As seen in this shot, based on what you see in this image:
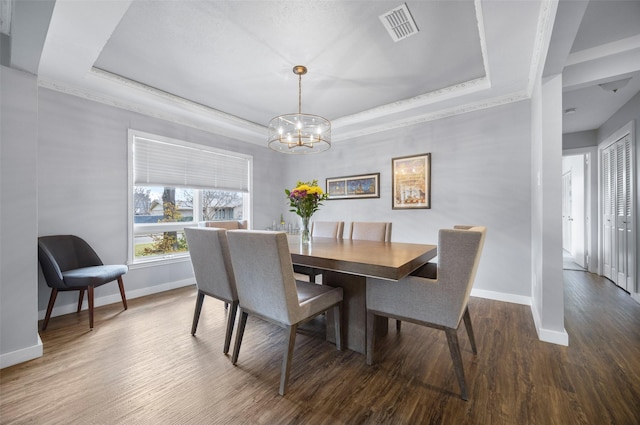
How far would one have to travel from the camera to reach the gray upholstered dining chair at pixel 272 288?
1545mm

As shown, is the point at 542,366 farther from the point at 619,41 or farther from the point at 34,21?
the point at 34,21

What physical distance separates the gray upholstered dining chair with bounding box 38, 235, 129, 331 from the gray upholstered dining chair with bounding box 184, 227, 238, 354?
1086 millimetres

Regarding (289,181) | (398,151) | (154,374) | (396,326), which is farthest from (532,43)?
(289,181)

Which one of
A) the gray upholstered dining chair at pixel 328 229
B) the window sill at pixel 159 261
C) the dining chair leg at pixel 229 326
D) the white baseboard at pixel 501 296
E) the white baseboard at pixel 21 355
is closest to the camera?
the white baseboard at pixel 21 355

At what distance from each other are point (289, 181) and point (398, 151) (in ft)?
7.77

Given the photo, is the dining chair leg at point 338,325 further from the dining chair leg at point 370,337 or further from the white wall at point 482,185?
the white wall at point 482,185

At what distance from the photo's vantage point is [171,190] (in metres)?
3.79

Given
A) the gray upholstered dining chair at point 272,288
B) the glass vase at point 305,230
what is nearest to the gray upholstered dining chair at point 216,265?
the gray upholstered dining chair at point 272,288

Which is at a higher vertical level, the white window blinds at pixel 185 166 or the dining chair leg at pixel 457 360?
the white window blinds at pixel 185 166

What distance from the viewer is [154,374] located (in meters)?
1.77

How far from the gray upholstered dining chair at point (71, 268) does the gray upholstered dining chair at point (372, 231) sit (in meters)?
2.58

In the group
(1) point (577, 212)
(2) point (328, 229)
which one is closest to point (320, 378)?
(2) point (328, 229)

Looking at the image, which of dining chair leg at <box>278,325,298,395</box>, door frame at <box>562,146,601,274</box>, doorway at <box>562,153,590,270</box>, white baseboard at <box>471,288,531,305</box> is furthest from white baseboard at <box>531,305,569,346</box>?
doorway at <box>562,153,590,270</box>

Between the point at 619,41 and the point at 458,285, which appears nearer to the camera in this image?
the point at 458,285
